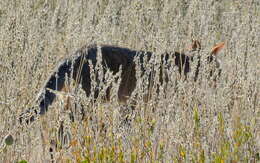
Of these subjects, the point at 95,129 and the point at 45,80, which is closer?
the point at 95,129

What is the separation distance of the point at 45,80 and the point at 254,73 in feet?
4.94

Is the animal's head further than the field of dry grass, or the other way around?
the animal's head

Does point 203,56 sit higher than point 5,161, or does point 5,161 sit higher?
point 203,56

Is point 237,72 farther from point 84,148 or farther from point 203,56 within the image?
point 84,148

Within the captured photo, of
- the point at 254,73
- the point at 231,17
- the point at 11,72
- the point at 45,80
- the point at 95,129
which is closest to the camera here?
the point at 95,129

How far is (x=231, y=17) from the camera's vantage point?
17.5 ft

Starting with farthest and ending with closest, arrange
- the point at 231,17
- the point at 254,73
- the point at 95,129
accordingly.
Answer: the point at 231,17 < the point at 254,73 < the point at 95,129

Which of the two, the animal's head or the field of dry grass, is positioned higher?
the animal's head

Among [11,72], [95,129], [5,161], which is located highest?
[11,72]

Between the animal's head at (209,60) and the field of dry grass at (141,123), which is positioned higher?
the animal's head at (209,60)

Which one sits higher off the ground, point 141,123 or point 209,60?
point 209,60

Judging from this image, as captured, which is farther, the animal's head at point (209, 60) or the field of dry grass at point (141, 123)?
the animal's head at point (209, 60)

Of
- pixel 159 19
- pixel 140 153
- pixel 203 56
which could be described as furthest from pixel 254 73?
pixel 159 19

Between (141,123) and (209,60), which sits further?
(209,60)
